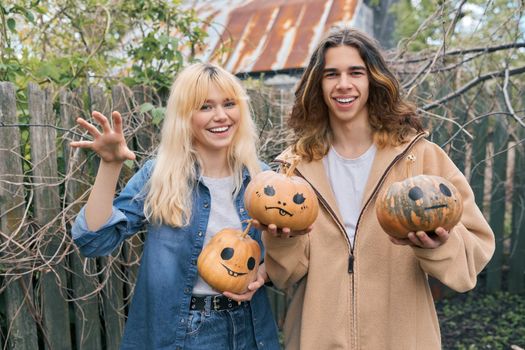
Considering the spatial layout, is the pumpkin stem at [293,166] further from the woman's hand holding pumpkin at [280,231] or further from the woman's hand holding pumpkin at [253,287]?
the woman's hand holding pumpkin at [253,287]

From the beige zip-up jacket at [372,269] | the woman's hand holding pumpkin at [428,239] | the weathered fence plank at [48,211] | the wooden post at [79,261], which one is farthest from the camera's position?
the wooden post at [79,261]

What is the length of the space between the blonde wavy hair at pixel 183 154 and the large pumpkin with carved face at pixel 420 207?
0.74m

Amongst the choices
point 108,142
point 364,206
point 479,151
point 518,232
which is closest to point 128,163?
point 108,142

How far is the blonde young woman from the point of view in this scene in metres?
2.11

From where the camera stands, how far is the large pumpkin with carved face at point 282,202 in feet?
6.26

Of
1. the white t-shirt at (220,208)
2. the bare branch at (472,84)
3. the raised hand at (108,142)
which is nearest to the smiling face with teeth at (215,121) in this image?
the white t-shirt at (220,208)

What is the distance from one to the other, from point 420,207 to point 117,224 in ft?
3.97

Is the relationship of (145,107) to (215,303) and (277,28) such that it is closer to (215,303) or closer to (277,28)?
(215,303)

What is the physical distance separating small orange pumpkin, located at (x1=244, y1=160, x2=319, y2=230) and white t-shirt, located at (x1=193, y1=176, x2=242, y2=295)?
273 mm

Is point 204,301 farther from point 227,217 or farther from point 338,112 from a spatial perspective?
point 338,112

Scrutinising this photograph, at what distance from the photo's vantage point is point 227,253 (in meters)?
2.02

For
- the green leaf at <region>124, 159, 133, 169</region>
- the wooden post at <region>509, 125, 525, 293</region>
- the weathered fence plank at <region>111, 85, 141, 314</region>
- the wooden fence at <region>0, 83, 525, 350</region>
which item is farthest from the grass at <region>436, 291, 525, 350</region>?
the green leaf at <region>124, 159, 133, 169</region>

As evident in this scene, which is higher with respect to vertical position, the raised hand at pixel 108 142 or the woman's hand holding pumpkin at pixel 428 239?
the raised hand at pixel 108 142

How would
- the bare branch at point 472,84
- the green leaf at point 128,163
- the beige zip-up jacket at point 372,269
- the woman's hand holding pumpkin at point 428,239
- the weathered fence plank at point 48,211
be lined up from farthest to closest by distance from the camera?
the bare branch at point 472,84, the green leaf at point 128,163, the weathered fence plank at point 48,211, the beige zip-up jacket at point 372,269, the woman's hand holding pumpkin at point 428,239
